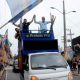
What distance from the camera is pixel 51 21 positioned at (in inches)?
747

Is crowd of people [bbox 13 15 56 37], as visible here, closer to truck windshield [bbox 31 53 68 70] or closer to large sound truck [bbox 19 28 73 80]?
large sound truck [bbox 19 28 73 80]

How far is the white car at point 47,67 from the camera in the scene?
1403cm

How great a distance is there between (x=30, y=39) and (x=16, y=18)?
84.8 inches

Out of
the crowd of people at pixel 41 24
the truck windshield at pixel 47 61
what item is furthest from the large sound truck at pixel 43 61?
the crowd of people at pixel 41 24

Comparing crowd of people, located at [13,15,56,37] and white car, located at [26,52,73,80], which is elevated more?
crowd of people, located at [13,15,56,37]

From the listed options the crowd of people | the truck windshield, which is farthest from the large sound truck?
the crowd of people

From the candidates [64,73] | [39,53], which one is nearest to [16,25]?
[39,53]

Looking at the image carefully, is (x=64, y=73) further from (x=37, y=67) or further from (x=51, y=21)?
(x=51, y=21)

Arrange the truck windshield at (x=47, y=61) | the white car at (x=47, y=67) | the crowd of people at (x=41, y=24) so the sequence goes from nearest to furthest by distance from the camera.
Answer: the white car at (x=47, y=67) < the truck windshield at (x=47, y=61) < the crowd of people at (x=41, y=24)

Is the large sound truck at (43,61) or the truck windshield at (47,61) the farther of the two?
the truck windshield at (47,61)

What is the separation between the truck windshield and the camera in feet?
47.8

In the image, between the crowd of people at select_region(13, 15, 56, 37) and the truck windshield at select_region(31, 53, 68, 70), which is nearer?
the truck windshield at select_region(31, 53, 68, 70)

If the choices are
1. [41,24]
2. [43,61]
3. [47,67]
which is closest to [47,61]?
[43,61]

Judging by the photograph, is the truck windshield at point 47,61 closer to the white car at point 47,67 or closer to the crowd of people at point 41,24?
the white car at point 47,67
